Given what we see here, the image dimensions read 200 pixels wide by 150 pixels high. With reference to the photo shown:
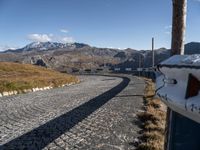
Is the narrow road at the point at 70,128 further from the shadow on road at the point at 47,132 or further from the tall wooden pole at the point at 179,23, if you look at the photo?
the tall wooden pole at the point at 179,23

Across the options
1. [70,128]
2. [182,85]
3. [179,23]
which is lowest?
[70,128]

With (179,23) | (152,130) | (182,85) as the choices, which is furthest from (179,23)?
(152,130)

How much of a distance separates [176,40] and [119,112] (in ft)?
35.5

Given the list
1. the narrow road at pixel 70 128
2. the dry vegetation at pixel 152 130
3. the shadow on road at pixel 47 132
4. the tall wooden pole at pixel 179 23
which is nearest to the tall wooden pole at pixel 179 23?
the tall wooden pole at pixel 179 23

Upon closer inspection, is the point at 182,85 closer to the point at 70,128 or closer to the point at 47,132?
the point at 47,132

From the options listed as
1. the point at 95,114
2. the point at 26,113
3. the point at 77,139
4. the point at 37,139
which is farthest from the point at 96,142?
the point at 26,113

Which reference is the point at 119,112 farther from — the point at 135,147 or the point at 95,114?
the point at 135,147

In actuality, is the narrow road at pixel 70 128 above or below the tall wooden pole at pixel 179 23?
below

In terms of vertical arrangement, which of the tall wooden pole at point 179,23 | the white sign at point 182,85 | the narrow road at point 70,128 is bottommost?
the narrow road at point 70,128

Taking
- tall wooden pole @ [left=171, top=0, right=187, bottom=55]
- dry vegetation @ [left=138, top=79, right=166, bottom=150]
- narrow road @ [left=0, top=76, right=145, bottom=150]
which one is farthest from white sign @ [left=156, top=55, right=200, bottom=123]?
narrow road @ [left=0, top=76, right=145, bottom=150]

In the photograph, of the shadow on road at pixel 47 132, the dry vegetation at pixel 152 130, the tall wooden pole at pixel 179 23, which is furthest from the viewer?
the shadow on road at pixel 47 132

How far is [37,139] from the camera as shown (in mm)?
11539

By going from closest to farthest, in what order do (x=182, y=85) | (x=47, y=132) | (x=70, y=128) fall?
1. (x=182, y=85)
2. (x=47, y=132)
3. (x=70, y=128)

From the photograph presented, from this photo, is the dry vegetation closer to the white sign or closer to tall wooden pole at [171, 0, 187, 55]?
tall wooden pole at [171, 0, 187, 55]
